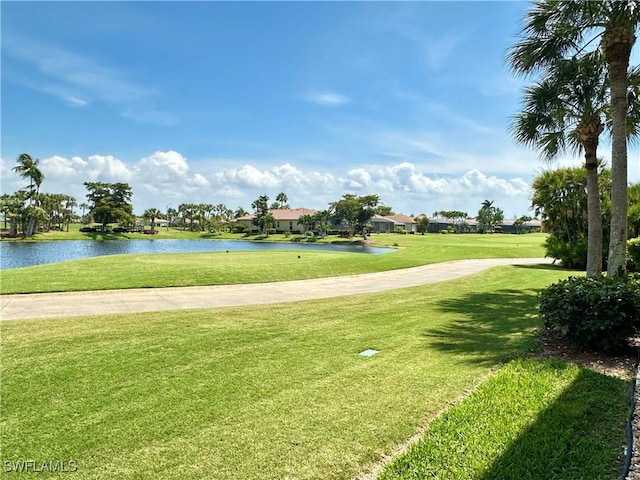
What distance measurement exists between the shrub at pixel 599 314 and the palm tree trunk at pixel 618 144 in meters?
2.20

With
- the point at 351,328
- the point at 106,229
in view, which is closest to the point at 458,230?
the point at 106,229

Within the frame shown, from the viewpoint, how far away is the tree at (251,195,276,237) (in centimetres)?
7945

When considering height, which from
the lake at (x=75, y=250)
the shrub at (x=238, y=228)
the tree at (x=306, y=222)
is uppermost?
the tree at (x=306, y=222)

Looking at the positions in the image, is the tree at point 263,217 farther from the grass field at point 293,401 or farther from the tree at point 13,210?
the grass field at point 293,401

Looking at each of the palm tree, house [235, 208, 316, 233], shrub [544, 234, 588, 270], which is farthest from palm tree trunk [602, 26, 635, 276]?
house [235, 208, 316, 233]

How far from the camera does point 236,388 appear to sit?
4.24 metres

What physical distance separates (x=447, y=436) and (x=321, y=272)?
11410mm

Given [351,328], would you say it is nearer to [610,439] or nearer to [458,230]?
[610,439]

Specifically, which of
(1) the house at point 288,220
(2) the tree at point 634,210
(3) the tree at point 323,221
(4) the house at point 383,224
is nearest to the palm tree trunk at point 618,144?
(2) the tree at point 634,210

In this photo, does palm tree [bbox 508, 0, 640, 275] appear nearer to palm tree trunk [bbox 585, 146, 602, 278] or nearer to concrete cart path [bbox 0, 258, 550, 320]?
palm tree trunk [bbox 585, 146, 602, 278]

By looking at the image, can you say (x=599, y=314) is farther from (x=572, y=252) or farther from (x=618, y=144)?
(x=572, y=252)

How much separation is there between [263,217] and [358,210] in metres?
22.3

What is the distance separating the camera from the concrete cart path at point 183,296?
26.4ft

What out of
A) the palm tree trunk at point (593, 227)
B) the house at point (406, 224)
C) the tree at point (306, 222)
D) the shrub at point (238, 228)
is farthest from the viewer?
the house at point (406, 224)
